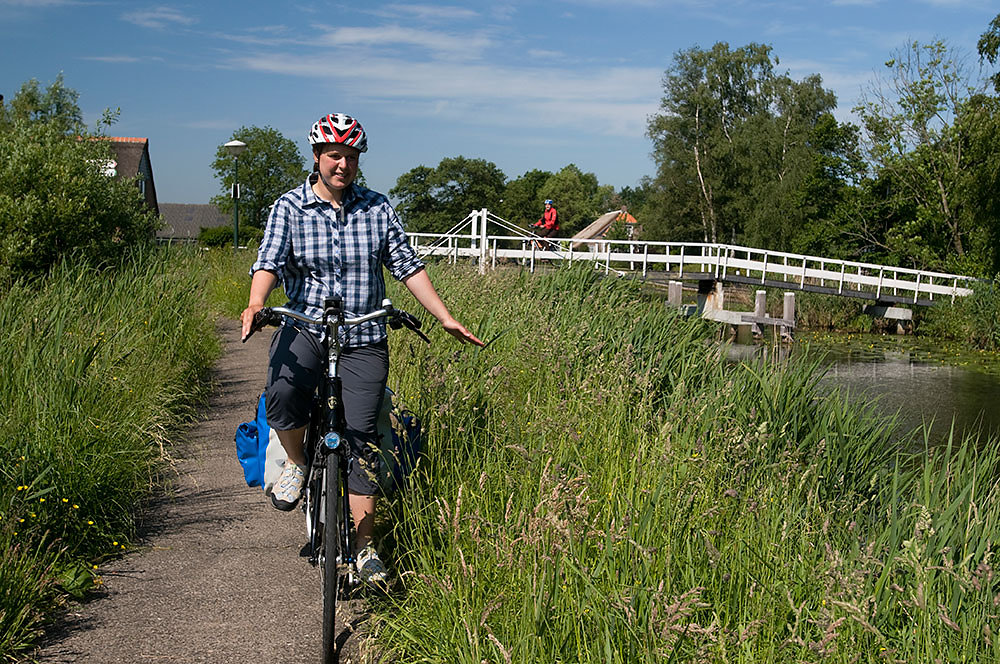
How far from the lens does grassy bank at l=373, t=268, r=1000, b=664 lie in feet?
8.50

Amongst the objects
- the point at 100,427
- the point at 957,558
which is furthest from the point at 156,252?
the point at 957,558

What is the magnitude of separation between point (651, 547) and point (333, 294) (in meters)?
1.71

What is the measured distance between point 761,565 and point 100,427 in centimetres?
340

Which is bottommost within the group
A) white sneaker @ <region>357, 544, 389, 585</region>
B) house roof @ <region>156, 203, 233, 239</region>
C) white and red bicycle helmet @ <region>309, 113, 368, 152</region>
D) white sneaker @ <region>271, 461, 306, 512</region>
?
white sneaker @ <region>357, 544, 389, 585</region>

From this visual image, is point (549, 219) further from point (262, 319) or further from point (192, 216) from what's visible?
point (192, 216)

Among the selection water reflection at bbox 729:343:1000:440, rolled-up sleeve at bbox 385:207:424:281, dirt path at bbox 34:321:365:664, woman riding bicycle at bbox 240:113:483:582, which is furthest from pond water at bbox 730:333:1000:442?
woman riding bicycle at bbox 240:113:483:582

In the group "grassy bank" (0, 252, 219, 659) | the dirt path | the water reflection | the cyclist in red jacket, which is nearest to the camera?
the dirt path

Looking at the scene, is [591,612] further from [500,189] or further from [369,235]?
[500,189]

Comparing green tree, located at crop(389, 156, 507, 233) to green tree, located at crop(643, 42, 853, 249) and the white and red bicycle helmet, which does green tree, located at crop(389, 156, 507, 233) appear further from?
the white and red bicycle helmet

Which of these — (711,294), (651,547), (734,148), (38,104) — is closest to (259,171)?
(734,148)

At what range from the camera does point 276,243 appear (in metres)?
3.67

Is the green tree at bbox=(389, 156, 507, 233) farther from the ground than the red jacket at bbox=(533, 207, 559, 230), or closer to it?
farther from the ground

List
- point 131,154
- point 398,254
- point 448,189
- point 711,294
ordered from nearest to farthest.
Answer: point 398,254, point 711,294, point 131,154, point 448,189

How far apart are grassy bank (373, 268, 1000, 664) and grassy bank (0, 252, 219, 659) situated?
1287 millimetres
